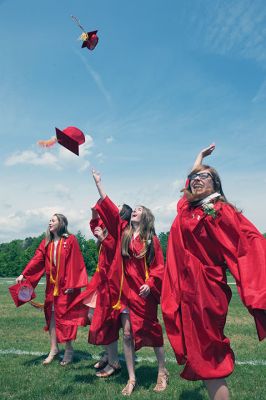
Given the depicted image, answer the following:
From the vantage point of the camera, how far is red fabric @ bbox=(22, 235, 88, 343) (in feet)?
21.9

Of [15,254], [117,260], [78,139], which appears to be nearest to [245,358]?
[117,260]

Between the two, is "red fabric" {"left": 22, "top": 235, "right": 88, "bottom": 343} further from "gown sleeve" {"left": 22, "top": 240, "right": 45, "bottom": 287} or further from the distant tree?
the distant tree

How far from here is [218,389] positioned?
3502 mm

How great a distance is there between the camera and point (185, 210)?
154 inches

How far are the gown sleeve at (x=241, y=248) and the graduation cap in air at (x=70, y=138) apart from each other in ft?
7.96

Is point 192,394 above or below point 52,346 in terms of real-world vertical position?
below

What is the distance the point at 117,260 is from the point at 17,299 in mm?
2253

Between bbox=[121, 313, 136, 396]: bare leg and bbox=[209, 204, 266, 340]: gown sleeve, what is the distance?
2.29 m

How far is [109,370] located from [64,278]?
60.3 inches

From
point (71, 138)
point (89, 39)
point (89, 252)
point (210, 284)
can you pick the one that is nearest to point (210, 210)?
point (210, 284)

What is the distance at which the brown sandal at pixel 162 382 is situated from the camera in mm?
5248

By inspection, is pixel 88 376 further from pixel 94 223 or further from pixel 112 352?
pixel 94 223

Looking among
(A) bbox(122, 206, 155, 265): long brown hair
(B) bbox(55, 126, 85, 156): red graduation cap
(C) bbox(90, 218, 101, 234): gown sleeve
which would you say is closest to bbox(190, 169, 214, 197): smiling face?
(A) bbox(122, 206, 155, 265): long brown hair

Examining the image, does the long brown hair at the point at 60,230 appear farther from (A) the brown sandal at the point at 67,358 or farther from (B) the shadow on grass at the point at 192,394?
(B) the shadow on grass at the point at 192,394
